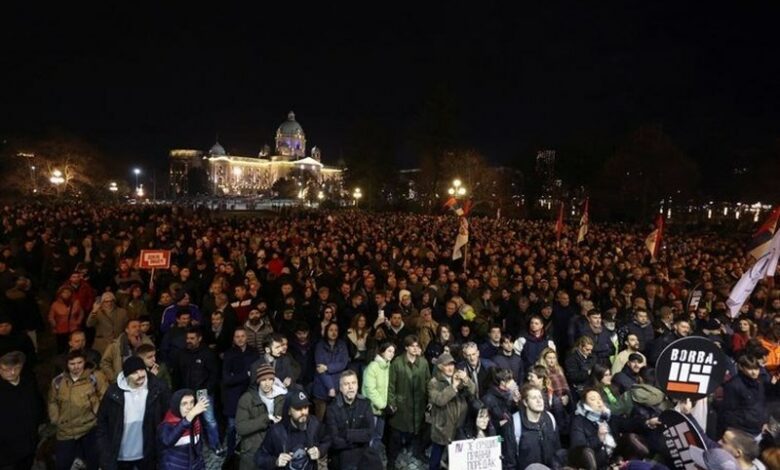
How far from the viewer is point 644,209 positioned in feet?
131

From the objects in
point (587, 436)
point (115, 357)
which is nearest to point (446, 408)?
point (587, 436)

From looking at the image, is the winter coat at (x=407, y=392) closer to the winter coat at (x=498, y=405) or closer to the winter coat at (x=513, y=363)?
the winter coat at (x=513, y=363)

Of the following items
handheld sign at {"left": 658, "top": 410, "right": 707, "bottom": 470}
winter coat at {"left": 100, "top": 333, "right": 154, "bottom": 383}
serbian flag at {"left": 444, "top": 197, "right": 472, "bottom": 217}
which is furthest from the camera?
serbian flag at {"left": 444, "top": 197, "right": 472, "bottom": 217}

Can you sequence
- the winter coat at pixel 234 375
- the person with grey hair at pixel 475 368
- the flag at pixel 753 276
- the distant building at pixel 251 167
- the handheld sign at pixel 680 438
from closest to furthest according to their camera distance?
the handheld sign at pixel 680 438
the person with grey hair at pixel 475 368
the winter coat at pixel 234 375
the flag at pixel 753 276
the distant building at pixel 251 167

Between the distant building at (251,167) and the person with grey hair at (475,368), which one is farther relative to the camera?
the distant building at (251,167)

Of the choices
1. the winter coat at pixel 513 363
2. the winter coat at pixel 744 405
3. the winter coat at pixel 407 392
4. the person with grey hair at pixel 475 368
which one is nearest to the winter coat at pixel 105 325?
the winter coat at pixel 407 392

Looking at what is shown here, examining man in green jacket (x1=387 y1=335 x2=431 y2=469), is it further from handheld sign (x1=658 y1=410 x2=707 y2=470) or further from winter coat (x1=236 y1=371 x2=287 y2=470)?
handheld sign (x1=658 y1=410 x2=707 y2=470)

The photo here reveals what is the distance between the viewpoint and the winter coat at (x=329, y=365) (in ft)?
20.7

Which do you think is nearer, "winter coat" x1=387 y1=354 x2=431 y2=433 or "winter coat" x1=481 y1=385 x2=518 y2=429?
"winter coat" x1=481 y1=385 x2=518 y2=429

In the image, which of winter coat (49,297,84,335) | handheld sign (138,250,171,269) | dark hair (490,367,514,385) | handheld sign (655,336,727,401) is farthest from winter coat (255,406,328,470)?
handheld sign (138,250,171,269)

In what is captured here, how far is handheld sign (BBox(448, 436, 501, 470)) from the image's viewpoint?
446 cm

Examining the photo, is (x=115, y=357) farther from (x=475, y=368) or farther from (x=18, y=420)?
(x=475, y=368)

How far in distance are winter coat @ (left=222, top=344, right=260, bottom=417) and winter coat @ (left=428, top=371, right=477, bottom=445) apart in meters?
2.27

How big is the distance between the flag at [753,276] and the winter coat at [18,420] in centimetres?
888
